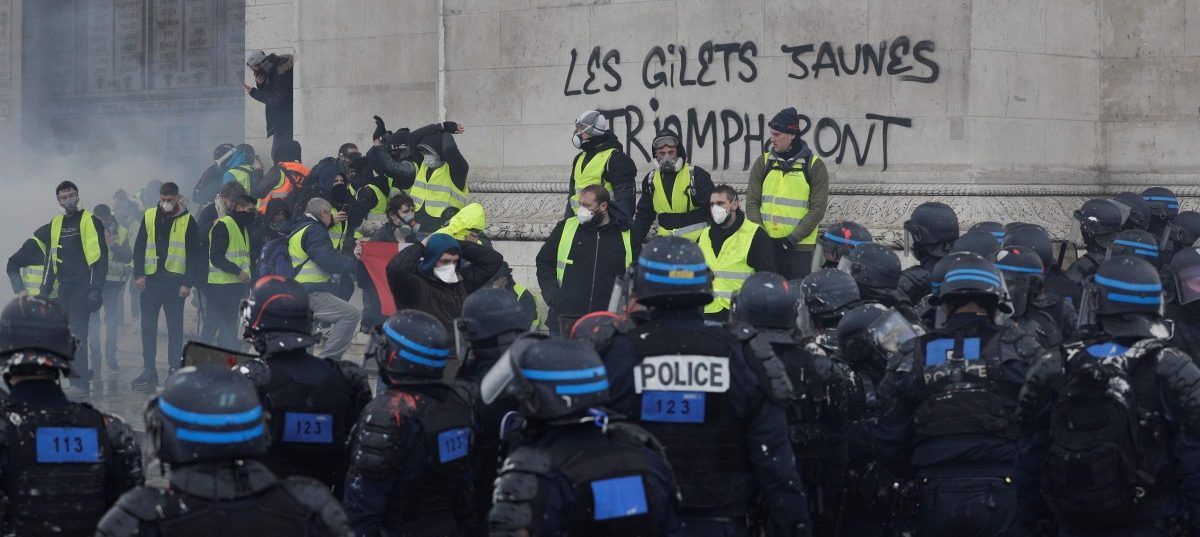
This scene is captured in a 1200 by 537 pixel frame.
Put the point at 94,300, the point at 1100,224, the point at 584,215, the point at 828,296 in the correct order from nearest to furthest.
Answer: the point at 828,296
the point at 1100,224
the point at 584,215
the point at 94,300

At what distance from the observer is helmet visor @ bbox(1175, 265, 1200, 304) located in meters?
8.17

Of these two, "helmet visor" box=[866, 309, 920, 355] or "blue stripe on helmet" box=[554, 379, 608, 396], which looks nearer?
"blue stripe on helmet" box=[554, 379, 608, 396]

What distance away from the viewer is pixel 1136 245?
9281 mm

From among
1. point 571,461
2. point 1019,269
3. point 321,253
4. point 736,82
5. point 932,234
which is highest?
point 736,82

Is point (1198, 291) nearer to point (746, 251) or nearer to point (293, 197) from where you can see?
point (746, 251)

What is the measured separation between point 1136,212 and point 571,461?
7.13 m

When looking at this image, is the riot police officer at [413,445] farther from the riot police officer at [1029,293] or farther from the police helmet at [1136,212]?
the police helmet at [1136,212]

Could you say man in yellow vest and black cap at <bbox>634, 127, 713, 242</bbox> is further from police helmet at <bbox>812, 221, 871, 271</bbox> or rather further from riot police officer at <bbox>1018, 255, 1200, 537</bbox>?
riot police officer at <bbox>1018, 255, 1200, 537</bbox>

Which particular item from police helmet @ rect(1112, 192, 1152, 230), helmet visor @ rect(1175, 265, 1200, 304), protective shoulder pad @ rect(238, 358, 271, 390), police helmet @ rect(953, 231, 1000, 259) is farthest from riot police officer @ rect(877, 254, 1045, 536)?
police helmet @ rect(1112, 192, 1152, 230)

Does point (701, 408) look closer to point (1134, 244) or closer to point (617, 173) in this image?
point (1134, 244)

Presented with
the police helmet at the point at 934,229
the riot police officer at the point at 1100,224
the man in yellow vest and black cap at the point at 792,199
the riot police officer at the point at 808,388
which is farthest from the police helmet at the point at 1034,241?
the man in yellow vest and black cap at the point at 792,199

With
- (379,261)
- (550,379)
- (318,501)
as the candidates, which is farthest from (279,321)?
(379,261)

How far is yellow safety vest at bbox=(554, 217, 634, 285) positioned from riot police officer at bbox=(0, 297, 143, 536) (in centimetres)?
545

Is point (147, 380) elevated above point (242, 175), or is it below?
below
